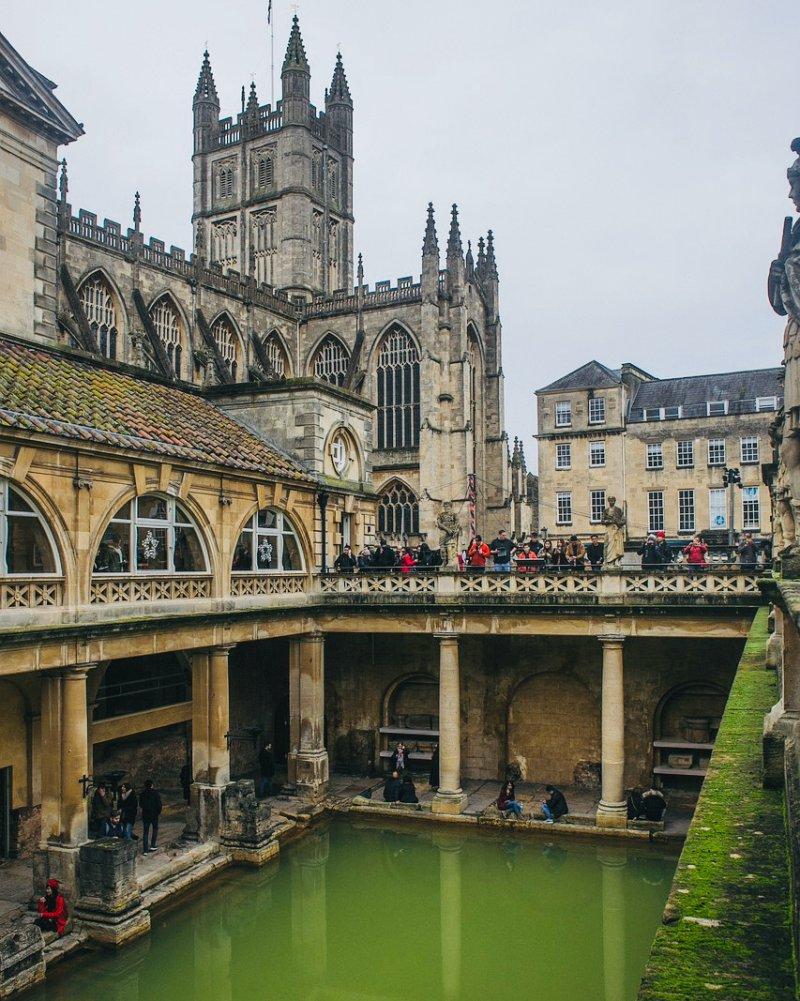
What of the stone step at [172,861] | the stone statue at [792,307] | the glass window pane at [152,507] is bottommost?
the stone step at [172,861]

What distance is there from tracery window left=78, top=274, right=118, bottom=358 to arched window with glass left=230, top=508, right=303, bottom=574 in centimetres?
2156

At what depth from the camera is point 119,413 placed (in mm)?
21422

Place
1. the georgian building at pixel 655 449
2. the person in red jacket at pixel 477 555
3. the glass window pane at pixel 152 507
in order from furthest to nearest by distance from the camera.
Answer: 1. the georgian building at pixel 655 449
2. the person in red jacket at pixel 477 555
3. the glass window pane at pixel 152 507

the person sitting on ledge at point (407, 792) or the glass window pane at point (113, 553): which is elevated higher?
the glass window pane at point (113, 553)

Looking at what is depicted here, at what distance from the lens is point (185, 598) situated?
2188 centimetres

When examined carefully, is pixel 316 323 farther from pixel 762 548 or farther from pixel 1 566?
pixel 1 566

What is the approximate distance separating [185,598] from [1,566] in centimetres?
577

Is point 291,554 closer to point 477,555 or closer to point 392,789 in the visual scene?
point 477,555

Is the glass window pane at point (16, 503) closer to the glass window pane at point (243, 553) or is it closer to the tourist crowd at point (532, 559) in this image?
the glass window pane at point (243, 553)

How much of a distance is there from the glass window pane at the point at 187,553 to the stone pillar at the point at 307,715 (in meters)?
5.28

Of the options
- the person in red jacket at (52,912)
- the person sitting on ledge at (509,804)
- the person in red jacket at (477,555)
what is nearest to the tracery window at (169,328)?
the person in red jacket at (477,555)

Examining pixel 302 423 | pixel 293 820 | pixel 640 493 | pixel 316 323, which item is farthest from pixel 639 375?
pixel 293 820

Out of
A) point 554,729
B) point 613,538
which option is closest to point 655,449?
point 554,729

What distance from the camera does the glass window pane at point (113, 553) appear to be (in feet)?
65.1
